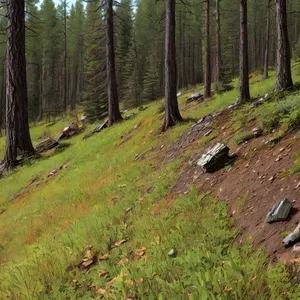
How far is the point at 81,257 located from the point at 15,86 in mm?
10095

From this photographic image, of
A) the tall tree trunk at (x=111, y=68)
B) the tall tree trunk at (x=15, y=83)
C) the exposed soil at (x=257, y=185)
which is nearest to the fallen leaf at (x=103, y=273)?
the exposed soil at (x=257, y=185)

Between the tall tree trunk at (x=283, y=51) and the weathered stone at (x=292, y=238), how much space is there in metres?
8.21

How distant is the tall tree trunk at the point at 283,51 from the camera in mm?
10148

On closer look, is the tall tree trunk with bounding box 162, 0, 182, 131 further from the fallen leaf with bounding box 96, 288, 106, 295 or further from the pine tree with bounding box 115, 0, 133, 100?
the pine tree with bounding box 115, 0, 133, 100

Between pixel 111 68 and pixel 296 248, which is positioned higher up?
pixel 111 68

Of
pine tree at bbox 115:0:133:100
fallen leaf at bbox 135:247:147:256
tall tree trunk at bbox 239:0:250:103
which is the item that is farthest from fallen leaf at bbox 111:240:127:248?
pine tree at bbox 115:0:133:100

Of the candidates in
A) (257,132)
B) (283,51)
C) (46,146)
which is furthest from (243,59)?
(46,146)

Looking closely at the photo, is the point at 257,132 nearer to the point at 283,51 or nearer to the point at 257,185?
the point at 257,185

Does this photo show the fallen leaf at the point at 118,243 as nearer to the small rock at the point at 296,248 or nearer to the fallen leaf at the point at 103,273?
the fallen leaf at the point at 103,273

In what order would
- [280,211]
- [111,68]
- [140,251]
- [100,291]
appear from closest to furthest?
[100,291], [280,211], [140,251], [111,68]

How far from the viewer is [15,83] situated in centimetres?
1227

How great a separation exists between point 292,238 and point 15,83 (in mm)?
11999

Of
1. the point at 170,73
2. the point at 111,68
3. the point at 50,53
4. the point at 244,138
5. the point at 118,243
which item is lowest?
the point at 118,243

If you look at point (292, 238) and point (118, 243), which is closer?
point (292, 238)
